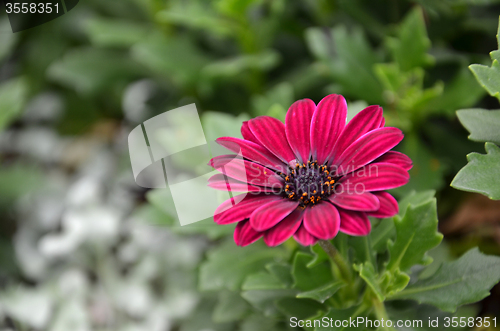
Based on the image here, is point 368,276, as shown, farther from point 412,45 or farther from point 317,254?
point 412,45

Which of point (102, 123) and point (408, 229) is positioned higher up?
point (408, 229)

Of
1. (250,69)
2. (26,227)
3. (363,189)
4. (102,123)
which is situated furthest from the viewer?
(102,123)

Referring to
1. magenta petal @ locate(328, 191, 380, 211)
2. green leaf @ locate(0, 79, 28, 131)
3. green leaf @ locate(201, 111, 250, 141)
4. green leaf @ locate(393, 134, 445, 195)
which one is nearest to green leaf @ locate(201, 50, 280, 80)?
green leaf @ locate(201, 111, 250, 141)

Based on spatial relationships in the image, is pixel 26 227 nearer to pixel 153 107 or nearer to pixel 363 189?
pixel 153 107

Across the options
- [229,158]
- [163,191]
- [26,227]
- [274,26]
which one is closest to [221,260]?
[163,191]

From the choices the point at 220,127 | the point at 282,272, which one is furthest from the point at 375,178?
the point at 220,127

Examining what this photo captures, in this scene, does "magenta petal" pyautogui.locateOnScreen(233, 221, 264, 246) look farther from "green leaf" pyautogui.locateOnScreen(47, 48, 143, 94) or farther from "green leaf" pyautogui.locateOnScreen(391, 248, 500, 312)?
"green leaf" pyautogui.locateOnScreen(47, 48, 143, 94)
